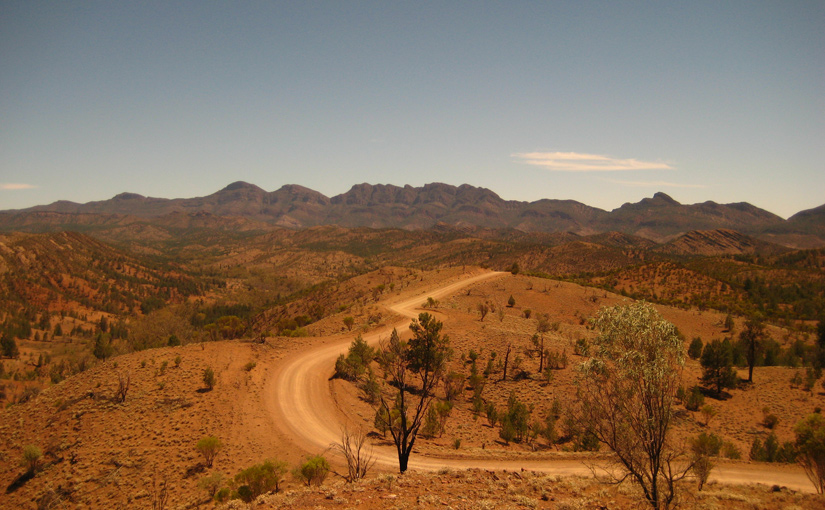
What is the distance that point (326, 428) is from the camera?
72.3 ft

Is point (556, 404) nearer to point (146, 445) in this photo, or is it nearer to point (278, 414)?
point (278, 414)

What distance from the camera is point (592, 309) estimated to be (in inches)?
2167

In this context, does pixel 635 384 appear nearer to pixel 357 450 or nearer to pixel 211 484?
pixel 357 450

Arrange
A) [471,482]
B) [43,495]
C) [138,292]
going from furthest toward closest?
[138,292] < [43,495] < [471,482]

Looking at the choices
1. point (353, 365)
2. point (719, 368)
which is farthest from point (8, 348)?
point (719, 368)

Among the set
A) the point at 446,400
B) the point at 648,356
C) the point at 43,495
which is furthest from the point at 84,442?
the point at 648,356

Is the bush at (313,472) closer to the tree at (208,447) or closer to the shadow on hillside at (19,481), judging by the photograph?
the tree at (208,447)

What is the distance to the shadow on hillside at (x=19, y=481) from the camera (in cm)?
1689

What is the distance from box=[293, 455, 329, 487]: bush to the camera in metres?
15.6

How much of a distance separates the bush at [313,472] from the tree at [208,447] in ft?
16.0

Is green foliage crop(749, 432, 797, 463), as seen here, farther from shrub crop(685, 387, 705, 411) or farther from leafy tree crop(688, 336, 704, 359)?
leafy tree crop(688, 336, 704, 359)

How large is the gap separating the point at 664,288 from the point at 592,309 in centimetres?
3174

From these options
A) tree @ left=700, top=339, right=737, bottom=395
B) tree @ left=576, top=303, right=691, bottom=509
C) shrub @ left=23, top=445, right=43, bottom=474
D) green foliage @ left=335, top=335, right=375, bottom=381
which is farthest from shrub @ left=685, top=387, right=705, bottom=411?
shrub @ left=23, top=445, right=43, bottom=474

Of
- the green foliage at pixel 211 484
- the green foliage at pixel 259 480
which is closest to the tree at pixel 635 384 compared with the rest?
A: the green foliage at pixel 259 480
